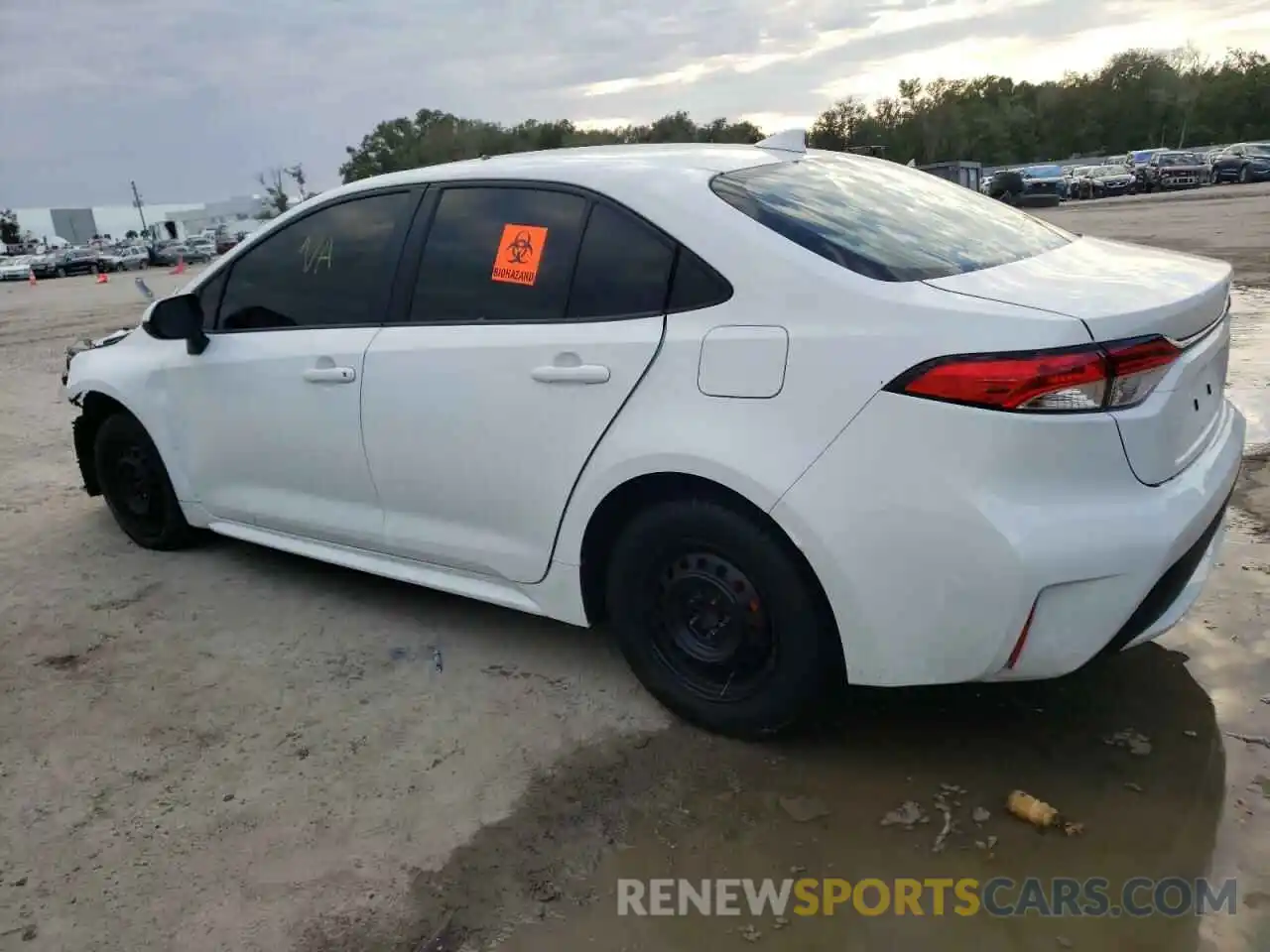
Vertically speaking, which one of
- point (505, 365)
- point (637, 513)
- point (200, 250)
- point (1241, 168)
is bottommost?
point (637, 513)

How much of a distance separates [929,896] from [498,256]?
2.21m

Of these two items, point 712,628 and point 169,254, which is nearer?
point 712,628

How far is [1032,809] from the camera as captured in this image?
250 cm

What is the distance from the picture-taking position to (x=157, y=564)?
4.58 metres

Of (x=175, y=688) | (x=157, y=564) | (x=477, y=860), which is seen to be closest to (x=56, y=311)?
(x=157, y=564)

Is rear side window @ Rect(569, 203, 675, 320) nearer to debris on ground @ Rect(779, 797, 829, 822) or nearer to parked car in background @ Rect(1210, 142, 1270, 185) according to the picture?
debris on ground @ Rect(779, 797, 829, 822)

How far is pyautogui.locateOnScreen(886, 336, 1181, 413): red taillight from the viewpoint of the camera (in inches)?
88.0

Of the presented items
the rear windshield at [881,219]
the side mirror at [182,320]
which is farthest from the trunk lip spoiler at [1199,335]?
the side mirror at [182,320]

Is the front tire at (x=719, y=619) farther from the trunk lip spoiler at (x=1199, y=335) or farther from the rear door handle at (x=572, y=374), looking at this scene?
the trunk lip spoiler at (x=1199, y=335)

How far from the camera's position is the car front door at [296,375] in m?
3.51

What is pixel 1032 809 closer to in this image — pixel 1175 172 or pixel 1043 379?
pixel 1043 379

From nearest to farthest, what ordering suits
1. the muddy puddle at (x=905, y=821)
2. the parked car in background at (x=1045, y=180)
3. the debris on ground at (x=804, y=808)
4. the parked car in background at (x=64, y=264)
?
the muddy puddle at (x=905, y=821) < the debris on ground at (x=804, y=808) < the parked car in background at (x=1045, y=180) < the parked car in background at (x=64, y=264)

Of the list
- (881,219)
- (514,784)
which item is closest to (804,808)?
(514,784)

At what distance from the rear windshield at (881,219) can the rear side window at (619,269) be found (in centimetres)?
26
